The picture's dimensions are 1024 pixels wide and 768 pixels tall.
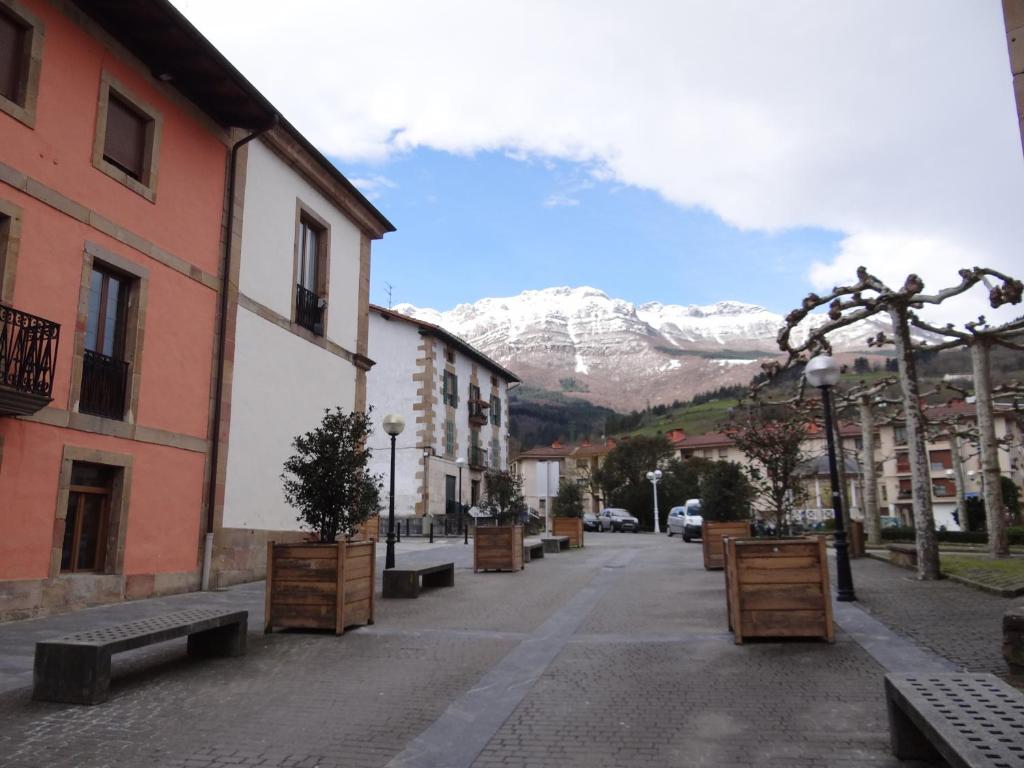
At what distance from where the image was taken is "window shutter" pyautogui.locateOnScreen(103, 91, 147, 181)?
38.3 ft

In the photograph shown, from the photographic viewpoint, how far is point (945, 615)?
342 inches

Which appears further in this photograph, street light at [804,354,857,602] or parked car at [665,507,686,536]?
parked car at [665,507,686,536]

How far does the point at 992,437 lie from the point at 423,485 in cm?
2481

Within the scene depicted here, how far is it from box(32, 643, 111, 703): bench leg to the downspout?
7514mm

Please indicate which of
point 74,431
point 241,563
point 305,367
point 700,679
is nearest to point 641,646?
point 700,679

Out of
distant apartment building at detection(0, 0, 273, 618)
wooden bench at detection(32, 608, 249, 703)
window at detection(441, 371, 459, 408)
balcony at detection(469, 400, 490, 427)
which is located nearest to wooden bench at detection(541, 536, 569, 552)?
distant apartment building at detection(0, 0, 273, 618)

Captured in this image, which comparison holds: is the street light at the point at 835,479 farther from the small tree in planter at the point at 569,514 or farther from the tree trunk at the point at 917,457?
the small tree in planter at the point at 569,514

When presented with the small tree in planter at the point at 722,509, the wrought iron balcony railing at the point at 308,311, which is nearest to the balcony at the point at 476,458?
the wrought iron balcony railing at the point at 308,311

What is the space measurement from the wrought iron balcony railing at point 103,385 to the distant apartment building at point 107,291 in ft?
0.08

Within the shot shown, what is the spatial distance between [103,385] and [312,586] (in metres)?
5.11

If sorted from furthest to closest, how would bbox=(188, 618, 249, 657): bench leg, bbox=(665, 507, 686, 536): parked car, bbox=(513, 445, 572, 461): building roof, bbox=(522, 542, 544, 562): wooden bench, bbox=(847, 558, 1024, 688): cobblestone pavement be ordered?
bbox=(513, 445, 572, 461): building roof, bbox=(665, 507, 686, 536): parked car, bbox=(522, 542, 544, 562): wooden bench, bbox=(188, 618, 249, 657): bench leg, bbox=(847, 558, 1024, 688): cobblestone pavement

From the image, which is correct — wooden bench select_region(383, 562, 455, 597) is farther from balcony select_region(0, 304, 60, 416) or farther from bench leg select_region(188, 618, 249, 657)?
balcony select_region(0, 304, 60, 416)

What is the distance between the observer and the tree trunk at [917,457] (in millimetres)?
12297

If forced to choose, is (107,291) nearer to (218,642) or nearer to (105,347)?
(105,347)
